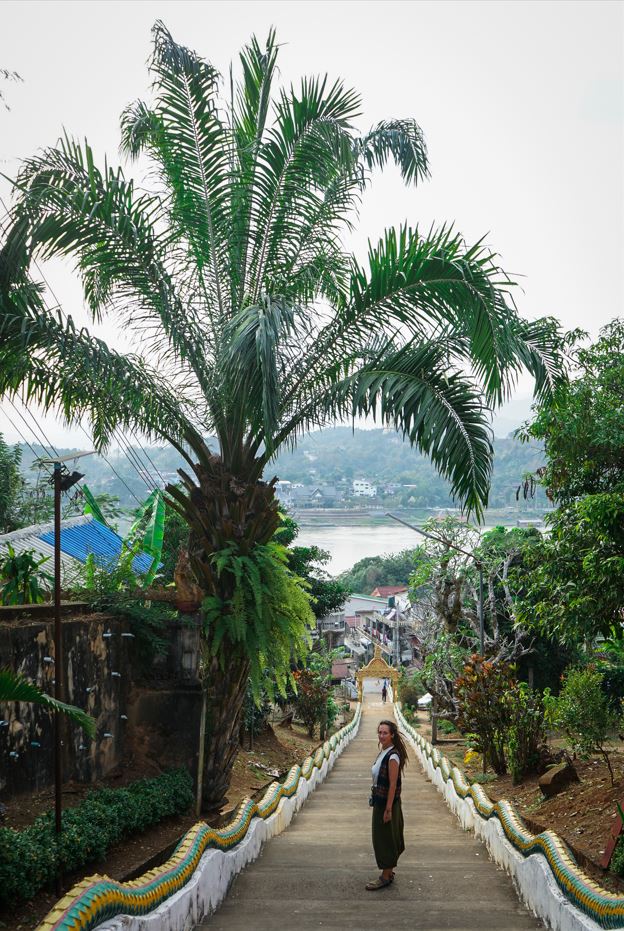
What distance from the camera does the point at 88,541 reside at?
22484 millimetres

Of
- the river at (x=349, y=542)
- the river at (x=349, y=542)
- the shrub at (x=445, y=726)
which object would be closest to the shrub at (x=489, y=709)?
the shrub at (x=445, y=726)

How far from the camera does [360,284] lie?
9383mm

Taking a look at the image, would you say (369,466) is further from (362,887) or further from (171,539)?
(362,887)

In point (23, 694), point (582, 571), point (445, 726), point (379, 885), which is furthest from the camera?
point (445, 726)

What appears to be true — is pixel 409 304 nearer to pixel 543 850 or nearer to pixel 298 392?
pixel 298 392

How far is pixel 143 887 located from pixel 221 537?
5.44 meters

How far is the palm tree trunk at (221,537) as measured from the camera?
397 inches

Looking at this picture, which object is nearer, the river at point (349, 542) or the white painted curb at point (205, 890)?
the white painted curb at point (205, 890)

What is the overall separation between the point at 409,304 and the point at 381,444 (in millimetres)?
127646

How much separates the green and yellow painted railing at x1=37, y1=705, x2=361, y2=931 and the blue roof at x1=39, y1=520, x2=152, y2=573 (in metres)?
12.6

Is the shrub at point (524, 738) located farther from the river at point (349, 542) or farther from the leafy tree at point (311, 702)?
the river at point (349, 542)

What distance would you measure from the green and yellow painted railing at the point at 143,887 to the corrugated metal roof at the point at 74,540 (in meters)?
10.7

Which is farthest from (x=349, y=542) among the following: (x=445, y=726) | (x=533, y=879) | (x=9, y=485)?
(x=533, y=879)

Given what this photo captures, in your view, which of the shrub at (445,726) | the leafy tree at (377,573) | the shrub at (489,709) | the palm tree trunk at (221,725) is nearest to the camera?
the palm tree trunk at (221,725)
